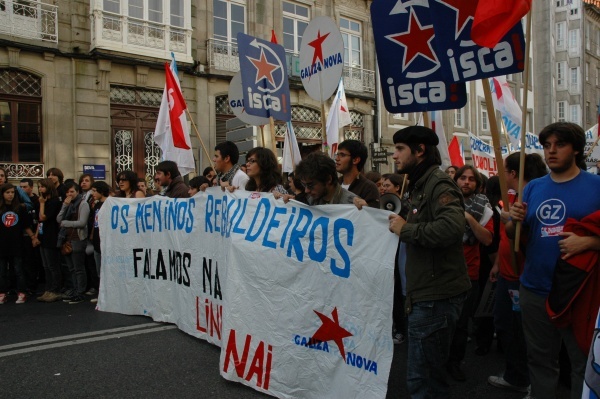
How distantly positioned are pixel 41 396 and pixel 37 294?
4.55 meters

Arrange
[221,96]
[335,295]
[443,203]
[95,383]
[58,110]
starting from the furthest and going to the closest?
[221,96] < [58,110] < [95,383] < [335,295] < [443,203]

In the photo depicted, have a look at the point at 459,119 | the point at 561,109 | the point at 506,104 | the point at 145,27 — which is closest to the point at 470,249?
the point at 506,104

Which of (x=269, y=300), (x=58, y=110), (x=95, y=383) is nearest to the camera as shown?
(x=269, y=300)

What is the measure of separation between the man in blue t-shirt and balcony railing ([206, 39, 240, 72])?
1448 cm

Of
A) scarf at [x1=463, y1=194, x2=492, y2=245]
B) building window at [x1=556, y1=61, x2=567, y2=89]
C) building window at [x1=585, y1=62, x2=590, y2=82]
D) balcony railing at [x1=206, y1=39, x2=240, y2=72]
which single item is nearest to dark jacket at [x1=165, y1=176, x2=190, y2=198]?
scarf at [x1=463, y1=194, x2=492, y2=245]

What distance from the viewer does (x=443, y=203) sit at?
106 inches

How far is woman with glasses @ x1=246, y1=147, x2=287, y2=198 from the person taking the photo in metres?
Result: 4.68

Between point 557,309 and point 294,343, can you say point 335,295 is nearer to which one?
point 294,343

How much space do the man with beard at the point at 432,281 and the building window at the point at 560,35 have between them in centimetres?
4220

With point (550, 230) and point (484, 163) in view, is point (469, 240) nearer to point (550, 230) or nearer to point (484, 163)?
point (550, 230)

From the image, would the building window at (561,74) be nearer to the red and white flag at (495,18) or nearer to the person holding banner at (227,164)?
the person holding banner at (227,164)

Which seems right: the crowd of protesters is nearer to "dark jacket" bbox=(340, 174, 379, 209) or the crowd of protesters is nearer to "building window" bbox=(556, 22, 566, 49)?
"dark jacket" bbox=(340, 174, 379, 209)

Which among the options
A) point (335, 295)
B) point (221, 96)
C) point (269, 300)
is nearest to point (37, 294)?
point (269, 300)

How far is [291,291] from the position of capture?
3.64 meters
